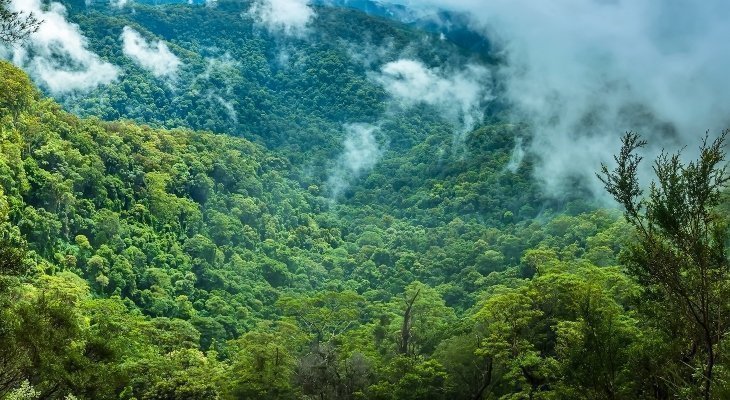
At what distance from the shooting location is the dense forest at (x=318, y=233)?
13984mm

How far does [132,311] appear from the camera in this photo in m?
52.7

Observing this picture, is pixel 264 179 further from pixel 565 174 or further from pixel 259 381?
pixel 259 381

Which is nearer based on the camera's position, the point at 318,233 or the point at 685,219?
the point at 685,219

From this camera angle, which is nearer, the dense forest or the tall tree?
the tall tree

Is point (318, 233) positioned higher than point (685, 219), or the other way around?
point (318, 233)

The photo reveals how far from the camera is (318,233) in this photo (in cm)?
9456

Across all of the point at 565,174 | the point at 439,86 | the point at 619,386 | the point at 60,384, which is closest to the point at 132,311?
the point at 60,384

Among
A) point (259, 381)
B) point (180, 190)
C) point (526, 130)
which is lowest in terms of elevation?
point (259, 381)

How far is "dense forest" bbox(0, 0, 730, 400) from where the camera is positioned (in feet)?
45.9

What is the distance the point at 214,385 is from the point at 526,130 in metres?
95.7

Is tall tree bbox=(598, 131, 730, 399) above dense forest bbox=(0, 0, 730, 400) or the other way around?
the other way around

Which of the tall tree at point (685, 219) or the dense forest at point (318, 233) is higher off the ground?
the dense forest at point (318, 233)

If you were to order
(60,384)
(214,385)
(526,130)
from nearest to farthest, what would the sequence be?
1. (60,384)
2. (214,385)
3. (526,130)

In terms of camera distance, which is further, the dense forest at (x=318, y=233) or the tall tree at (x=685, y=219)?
the dense forest at (x=318, y=233)
